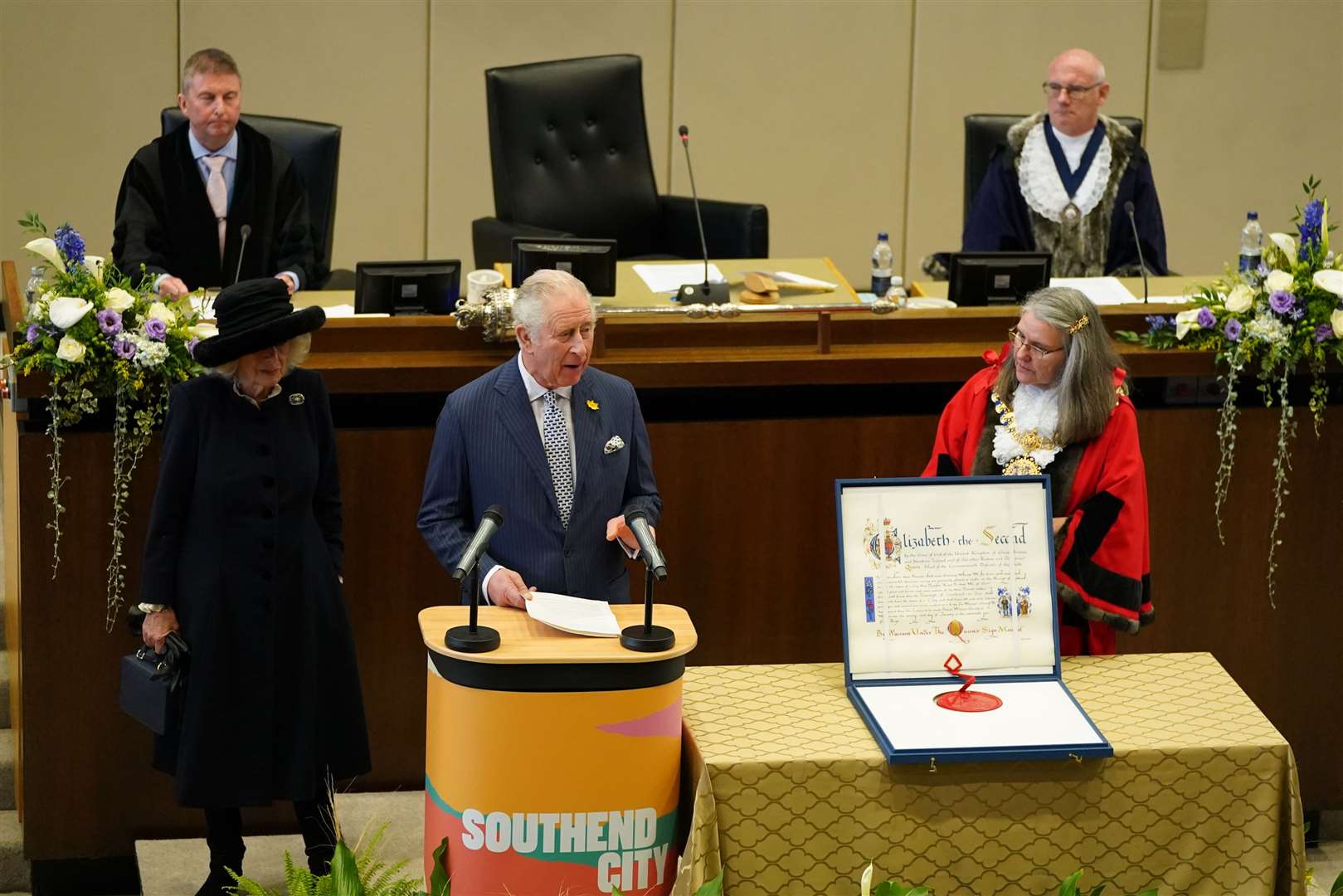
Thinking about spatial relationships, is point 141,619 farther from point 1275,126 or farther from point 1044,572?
point 1275,126

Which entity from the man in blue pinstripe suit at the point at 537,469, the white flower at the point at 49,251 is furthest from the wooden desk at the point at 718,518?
the man in blue pinstripe suit at the point at 537,469

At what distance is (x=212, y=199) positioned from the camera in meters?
5.39

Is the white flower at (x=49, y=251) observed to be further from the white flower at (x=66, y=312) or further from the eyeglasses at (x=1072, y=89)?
the eyeglasses at (x=1072, y=89)

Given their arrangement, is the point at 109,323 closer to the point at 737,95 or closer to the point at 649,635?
the point at 649,635

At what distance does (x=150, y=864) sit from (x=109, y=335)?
1.18 metres

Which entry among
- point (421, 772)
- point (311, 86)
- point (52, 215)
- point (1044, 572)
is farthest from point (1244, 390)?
point (52, 215)

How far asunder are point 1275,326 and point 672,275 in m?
1.83

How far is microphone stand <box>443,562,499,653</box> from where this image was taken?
300cm

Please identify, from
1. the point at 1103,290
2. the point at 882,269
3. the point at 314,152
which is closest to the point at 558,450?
the point at 1103,290

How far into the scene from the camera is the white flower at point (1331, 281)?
4215 mm

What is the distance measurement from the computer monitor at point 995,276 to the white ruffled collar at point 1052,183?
1.10 meters

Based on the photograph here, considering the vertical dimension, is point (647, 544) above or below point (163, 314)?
below

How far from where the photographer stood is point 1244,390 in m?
4.48

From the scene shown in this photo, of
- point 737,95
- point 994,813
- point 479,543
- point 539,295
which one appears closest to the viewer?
point 479,543
